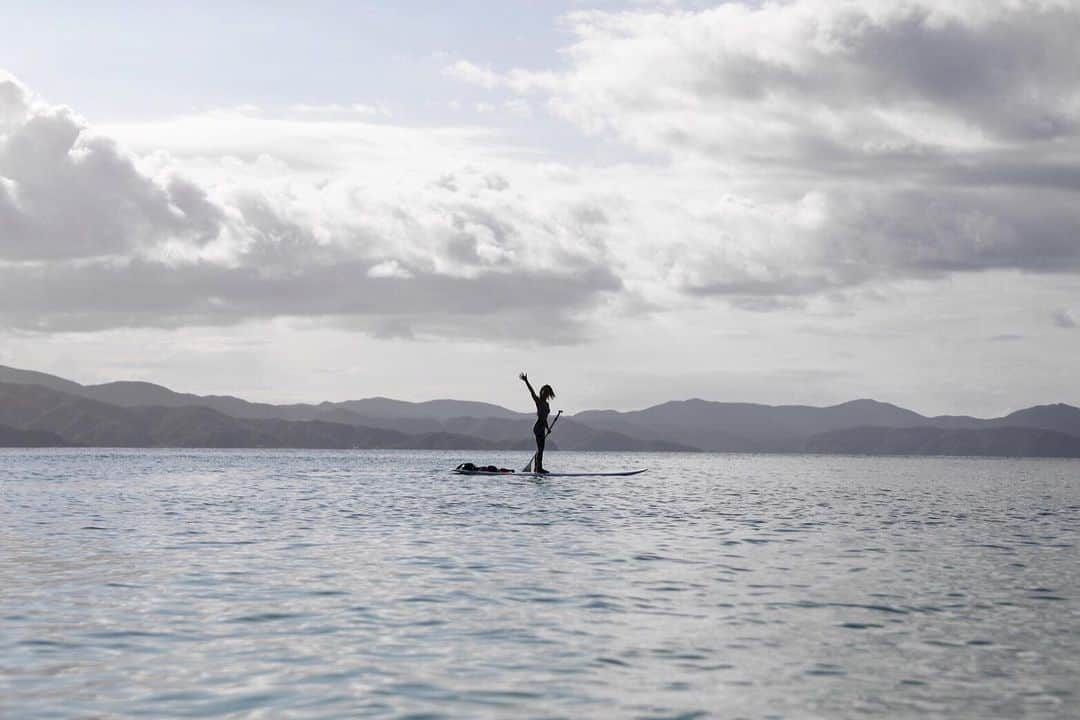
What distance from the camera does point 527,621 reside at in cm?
1684

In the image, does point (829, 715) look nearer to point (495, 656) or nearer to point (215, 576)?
point (495, 656)

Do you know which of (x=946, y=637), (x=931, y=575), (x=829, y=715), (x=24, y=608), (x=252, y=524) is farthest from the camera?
(x=252, y=524)

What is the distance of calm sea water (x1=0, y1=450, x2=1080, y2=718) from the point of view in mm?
12078

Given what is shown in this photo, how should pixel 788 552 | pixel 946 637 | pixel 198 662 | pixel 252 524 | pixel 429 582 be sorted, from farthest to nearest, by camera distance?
pixel 252 524, pixel 788 552, pixel 429 582, pixel 946 637, pixel 198 662

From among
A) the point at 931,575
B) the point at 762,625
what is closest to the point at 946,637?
the point at 762,625

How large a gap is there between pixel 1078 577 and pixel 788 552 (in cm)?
→ 644

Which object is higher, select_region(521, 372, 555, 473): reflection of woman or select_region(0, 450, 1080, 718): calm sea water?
select_region(521, 372, 555, 473): reflection of woman

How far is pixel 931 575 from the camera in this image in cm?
2364

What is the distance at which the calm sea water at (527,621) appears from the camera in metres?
12.1

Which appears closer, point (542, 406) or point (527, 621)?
point (527, 621)

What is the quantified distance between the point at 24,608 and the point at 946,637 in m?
13.3

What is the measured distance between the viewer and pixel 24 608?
57.1 feet

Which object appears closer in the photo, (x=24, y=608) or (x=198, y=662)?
(x=198, y=662)

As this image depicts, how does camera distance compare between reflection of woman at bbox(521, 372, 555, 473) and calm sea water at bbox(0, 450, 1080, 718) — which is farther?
reflection of woman at bbox(521, 372, 555, 473)
